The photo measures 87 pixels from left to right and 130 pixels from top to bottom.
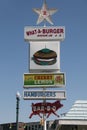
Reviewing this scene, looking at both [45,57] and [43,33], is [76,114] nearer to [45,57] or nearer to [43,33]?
[45,57]

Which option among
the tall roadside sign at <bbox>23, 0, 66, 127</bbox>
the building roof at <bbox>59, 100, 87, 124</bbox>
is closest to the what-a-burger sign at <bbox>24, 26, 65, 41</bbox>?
the tall roadside sign at <bbox>23, 0, 66, 127</bbox>

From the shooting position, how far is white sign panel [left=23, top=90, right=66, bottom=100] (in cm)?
3647

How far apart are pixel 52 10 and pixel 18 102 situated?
856cm

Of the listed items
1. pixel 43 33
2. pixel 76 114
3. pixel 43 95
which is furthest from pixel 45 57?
pixel 76 114

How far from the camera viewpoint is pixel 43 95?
3666 cm

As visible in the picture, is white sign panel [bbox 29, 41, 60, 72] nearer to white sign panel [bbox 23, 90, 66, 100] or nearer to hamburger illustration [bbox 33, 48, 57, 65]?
hamburger illustration [bbox 33, 48, 57, 65]

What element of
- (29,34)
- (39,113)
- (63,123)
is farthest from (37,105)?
(29,34)

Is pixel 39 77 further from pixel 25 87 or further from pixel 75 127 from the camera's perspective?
pixel 75 127

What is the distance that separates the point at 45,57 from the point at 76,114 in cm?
675

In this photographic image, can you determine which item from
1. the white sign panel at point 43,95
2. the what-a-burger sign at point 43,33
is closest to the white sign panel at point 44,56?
the what-a-burger sign at point 43,33

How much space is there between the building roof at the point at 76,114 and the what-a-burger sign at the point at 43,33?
7.52m

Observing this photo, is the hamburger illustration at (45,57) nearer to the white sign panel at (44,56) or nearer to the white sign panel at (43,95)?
the white sign panel at (44,56)

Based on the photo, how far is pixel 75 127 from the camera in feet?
→ 138

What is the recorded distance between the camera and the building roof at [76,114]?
3969cm
